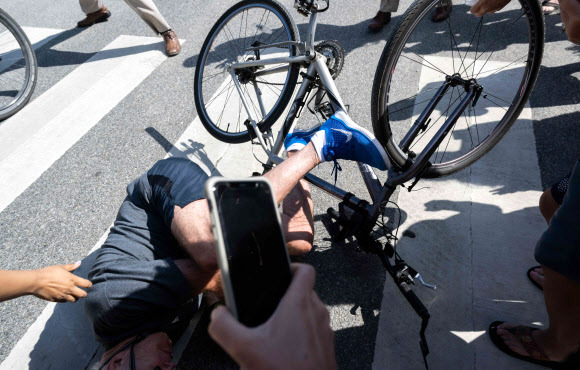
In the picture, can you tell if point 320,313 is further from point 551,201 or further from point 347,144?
point 551,201

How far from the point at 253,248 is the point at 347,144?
103 centimetres

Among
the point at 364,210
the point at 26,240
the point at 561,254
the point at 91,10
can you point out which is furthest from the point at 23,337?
the point at 91,10

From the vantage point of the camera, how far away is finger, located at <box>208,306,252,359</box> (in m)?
0.70

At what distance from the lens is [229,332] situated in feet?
2.34

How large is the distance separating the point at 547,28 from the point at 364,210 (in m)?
3.45

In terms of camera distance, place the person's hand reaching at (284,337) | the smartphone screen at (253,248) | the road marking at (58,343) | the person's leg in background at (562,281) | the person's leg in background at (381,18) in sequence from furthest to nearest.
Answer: the person's leg in background at (381,18)
the road marking at (58,343)
the person's leg in background at (562,281)
the smartphone screen at (253,248)
the person's hand reaching at (284,337)

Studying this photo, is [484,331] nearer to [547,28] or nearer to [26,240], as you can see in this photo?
[26,240]

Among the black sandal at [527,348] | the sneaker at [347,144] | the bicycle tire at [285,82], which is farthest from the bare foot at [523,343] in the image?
the bicycle tire at [285,82]

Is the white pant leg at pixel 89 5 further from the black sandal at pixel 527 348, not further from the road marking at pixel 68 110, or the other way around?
the black sandal at pixel 527 348

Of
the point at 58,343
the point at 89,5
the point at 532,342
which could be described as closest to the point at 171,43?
the point at 89,5

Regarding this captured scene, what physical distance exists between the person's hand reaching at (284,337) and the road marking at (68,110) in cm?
271

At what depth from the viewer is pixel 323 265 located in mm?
2107

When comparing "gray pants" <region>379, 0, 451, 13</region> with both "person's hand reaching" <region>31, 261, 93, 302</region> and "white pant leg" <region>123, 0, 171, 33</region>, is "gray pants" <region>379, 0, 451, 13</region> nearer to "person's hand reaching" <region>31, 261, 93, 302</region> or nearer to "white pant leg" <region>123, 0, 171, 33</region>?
"white pant leg" <region>123, 0, 171, 33</region>

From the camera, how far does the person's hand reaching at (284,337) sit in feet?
2.24
